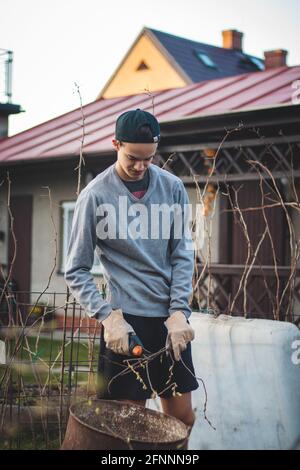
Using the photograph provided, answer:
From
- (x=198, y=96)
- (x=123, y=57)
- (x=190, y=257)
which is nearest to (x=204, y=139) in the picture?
(x=198, y=96)

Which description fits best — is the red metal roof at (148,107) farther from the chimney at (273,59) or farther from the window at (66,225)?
the chimney at (273,59)

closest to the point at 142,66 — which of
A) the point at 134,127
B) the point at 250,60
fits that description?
the point at 250,60

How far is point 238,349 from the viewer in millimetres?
4691

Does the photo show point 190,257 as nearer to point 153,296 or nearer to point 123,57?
point 153,296

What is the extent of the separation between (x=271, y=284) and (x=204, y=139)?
2182 millimetres

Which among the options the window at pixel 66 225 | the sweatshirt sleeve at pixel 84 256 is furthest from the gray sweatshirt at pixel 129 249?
the window at pixel 66 225

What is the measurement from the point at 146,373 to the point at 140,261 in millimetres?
489

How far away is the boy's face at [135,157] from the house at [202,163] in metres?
5.48

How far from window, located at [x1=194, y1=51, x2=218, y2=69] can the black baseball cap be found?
2566 cm

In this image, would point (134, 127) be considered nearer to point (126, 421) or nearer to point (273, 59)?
point (126, 421)

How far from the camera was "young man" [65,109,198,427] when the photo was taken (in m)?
3.64

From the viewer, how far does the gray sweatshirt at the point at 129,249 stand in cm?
367

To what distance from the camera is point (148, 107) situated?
15.4m

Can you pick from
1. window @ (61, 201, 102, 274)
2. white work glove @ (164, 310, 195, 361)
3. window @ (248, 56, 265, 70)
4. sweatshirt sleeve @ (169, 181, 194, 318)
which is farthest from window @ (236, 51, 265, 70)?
white work glove @ (164, 310, 195, 361)
